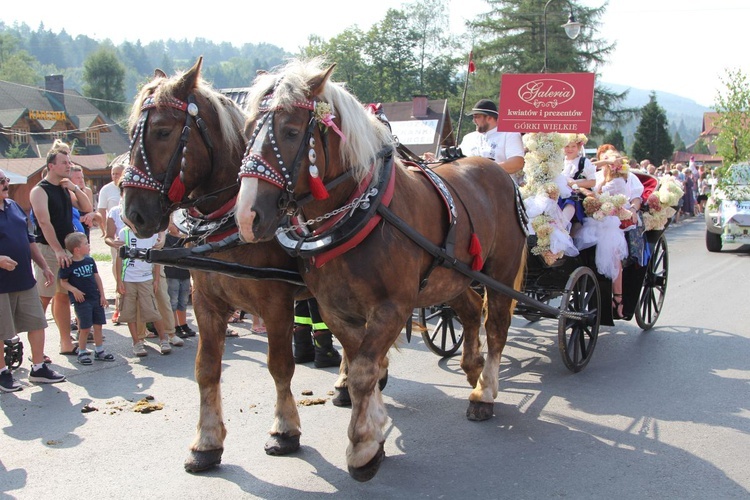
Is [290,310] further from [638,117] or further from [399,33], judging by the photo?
[399,33]

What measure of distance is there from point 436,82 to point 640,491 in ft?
169

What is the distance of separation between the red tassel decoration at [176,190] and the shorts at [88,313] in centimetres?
340

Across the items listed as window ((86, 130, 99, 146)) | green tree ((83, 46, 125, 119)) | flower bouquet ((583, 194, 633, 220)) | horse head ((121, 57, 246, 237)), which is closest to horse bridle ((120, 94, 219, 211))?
horse head ((121, 57, 246, 237))

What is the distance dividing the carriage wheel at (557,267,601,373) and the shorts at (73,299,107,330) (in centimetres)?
443

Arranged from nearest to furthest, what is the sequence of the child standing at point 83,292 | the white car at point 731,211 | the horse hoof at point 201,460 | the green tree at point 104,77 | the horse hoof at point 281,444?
the horse hoof at point 201,460 → the horse hoof at point 281,444 → the child standing at point 83,292 → the white car at point 731,211 → the green tree at point 104,77

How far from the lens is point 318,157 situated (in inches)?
130

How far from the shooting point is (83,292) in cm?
647

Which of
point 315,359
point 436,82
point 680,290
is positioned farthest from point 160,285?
point 436,82

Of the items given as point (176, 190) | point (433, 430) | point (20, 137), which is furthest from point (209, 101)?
point (20, 137)

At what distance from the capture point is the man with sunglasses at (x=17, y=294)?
5383 mm

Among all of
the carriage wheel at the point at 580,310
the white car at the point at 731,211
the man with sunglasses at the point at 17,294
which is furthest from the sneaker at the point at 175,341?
the white car at the point at 731,211

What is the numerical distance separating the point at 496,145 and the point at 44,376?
15.0 ft

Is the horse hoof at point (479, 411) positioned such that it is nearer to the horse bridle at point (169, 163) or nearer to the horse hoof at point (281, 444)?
the horse hoof at point (281, 444)

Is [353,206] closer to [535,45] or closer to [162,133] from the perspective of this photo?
[162,133]
